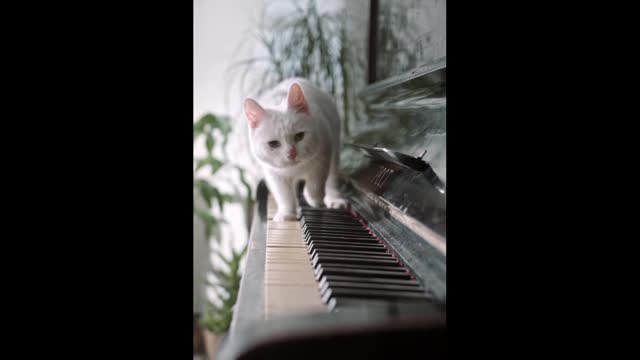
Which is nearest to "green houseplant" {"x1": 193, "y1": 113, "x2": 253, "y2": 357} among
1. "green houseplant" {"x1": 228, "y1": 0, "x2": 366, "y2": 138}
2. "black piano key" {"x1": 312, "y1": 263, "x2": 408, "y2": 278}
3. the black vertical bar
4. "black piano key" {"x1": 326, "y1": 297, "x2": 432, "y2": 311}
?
"green houseplant" {"x1": 228, "y1": 0, "x2": 366, "y2": 138}

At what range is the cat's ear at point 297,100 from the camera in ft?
3.42

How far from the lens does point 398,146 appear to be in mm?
918

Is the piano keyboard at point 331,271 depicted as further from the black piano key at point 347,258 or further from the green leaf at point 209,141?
the green leaf at point 209,141

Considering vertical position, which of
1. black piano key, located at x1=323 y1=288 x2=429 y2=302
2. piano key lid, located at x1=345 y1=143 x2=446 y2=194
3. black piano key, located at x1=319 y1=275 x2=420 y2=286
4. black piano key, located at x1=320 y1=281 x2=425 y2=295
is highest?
piano key lid, located at x1=345 y1=143 x2=446 y2=194

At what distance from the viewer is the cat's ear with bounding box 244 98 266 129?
39.8 inches

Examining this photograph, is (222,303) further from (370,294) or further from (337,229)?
(370,294)

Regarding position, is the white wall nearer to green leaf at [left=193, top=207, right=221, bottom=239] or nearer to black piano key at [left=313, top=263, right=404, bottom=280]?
green leaf at [left=193, top=207, right=221, bottom=239]

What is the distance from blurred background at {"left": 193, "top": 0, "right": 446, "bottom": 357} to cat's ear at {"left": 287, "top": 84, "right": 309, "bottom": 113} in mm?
184

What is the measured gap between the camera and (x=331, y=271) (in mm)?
660

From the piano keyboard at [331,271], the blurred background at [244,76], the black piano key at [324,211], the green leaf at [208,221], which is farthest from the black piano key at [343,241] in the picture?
the green leaf at [208,221]
